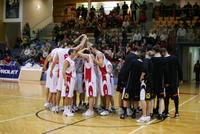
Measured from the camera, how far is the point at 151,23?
2384 cm

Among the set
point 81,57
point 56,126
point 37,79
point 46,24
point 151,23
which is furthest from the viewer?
point 46,24

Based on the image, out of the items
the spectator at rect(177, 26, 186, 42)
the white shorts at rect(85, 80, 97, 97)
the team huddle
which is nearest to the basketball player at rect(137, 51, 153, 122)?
the team huddle

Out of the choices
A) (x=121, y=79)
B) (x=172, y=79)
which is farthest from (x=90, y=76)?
(x=172, y=79)

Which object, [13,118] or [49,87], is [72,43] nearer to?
[49,87]

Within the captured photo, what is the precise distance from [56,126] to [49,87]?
2.53 m

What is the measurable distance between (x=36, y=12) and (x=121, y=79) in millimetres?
23371

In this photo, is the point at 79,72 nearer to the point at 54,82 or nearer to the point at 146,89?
the point at 54,82

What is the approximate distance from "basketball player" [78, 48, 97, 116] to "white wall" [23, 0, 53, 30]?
21.3 meters

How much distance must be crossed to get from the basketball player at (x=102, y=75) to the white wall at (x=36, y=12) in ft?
69.7

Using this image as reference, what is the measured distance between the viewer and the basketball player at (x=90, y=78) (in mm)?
8773

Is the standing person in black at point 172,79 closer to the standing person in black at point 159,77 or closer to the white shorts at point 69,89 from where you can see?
the standing person in black at point 159,77

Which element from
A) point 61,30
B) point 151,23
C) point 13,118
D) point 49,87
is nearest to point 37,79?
point 61,30

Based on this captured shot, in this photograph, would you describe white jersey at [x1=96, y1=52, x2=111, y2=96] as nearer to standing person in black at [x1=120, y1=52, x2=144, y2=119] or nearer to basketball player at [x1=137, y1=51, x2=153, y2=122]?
standing person in black at [x1=120, y1=52, x2=144, y2=119]

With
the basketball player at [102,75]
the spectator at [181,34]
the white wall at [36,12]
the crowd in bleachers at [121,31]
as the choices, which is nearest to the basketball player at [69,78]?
the basketball player at [102,75]
